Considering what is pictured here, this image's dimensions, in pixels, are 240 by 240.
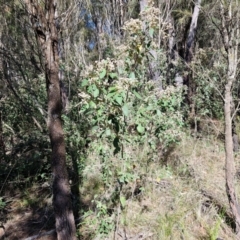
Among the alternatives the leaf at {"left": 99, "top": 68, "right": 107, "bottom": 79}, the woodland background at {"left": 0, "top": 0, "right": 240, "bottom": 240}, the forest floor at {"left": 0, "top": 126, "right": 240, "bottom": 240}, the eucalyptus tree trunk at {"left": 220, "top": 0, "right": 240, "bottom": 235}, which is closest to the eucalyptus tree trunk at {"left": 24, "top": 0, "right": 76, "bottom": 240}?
the woodland background at {"left": 0, "top": 0, "right": 240, "bottom": 240}

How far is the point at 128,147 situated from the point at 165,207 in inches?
32.5

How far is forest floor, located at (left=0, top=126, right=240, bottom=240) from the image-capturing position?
3035 millimetres

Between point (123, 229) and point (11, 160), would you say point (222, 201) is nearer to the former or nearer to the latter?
point (123, 229)

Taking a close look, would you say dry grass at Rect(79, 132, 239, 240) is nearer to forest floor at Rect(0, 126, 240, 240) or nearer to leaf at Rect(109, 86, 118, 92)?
forest floor at Rect(0, 126, 240, 240)

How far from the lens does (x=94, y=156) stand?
4504mm

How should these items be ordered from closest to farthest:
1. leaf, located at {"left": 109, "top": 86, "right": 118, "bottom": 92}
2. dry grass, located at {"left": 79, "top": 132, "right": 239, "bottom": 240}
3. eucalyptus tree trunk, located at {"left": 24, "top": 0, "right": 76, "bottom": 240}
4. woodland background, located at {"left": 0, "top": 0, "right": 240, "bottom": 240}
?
leaf, located at {"left": 109, "top": 86, "right": 118, "bottom": 92}, woodland background, located at {"left": 0, "top": 0, "right": 240, "bottom": 240}, eucalyptus tree trunk, located at {"left": 24, "top": 0, "right": 76, "bottom": 240}, dry grass, located at {"left": 79, "top": 132, "right": 239, "bottom": 240}

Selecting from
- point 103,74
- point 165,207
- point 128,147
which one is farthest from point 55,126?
point 165,207

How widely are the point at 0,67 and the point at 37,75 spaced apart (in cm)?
71

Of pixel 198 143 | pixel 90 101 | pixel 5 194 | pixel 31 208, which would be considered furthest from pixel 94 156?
pixel 90 101

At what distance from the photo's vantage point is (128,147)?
3336mm

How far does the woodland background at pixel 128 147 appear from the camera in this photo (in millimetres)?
2293

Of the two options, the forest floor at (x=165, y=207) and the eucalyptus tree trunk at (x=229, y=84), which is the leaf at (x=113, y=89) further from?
the eucalyptus tree trunk at (x=229, y=84)

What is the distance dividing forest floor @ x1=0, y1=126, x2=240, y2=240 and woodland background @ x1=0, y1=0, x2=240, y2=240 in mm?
13

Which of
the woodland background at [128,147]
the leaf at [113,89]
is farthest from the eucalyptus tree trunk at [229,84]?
the leaf at [113,89]
